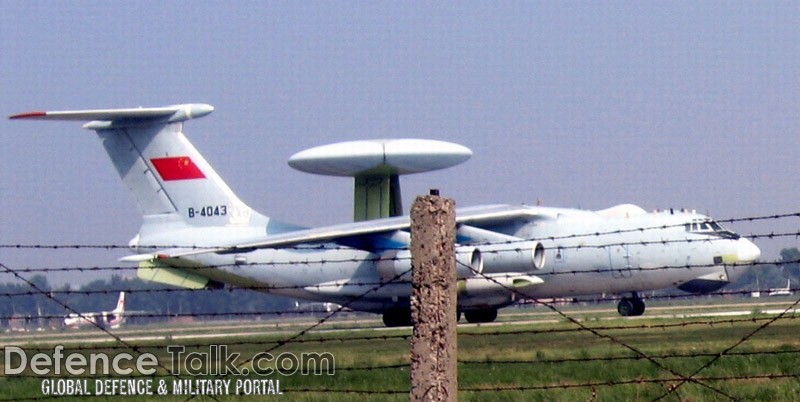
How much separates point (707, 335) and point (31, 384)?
7538mm

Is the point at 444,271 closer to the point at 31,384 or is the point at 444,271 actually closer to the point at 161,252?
the point at 31,384

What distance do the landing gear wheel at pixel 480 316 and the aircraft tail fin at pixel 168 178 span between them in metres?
4.10

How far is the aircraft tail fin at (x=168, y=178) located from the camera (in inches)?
1025

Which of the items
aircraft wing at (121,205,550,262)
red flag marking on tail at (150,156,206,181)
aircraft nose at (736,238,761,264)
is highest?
red flag marking on tail at (150,156,206,181)

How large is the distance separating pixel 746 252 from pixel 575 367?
1239cm

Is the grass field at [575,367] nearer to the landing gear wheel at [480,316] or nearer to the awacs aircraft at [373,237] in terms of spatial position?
the awacs aircraft at [373,237]

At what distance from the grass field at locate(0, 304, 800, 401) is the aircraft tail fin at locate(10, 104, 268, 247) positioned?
828 cm

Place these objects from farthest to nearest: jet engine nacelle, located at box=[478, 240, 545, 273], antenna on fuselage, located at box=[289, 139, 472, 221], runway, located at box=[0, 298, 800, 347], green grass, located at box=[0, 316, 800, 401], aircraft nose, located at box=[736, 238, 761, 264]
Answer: antenna on fuselage, located at box=[289, 139, 472, 221] → aircraft nose, located at box=[736, 238, 761, 264] → runway, located at box=[0, 298, 800, 347] → jet engine nacelle, located at box=[478, 240, 545, 273] → green grass, located at box=[0, 316, 800, 401]

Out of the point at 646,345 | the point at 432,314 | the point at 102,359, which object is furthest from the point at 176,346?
the point at 432,314

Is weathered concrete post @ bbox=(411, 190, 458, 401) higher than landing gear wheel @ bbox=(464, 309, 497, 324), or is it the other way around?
landing gear wheel @ bbox=(464, 309, 497, 324)

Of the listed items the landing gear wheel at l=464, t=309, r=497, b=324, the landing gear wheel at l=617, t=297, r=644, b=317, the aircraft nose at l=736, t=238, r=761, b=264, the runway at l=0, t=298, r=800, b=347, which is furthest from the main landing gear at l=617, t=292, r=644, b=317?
the landing gear wheel at l=464, t=309, r=497, b=324

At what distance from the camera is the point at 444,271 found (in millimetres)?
6445

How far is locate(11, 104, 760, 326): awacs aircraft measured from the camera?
23.1 metres

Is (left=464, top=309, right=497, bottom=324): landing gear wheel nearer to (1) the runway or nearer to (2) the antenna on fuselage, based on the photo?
(1) the runway
